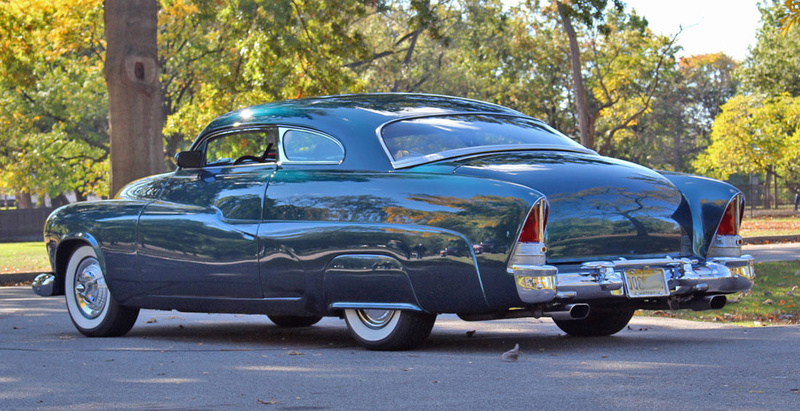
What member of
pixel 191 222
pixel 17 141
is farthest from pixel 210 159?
pixel 17 141

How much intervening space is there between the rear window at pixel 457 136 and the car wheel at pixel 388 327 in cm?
98

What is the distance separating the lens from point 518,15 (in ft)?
128

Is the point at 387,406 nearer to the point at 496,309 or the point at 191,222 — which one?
the point at 496,309

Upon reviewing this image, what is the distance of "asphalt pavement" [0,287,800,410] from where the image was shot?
456 centimetres

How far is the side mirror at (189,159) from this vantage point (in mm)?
7633

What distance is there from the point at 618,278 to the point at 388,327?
4.77ft

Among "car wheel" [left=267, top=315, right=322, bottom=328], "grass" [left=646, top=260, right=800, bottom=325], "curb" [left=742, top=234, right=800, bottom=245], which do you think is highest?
"car wheel" [left=267, top=315, right=322, bottom=328]

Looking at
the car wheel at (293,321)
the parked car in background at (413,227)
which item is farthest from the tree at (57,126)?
the parked car in background at (413,227)

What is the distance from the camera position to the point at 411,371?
5449 millimetres

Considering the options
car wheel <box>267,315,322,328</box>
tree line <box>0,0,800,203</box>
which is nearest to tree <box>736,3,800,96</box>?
tree line <box>0,0,800,203</box>

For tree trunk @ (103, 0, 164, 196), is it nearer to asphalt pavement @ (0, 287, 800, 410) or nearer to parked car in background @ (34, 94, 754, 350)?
asphalt pavement @ (0, 287, 800, 410)

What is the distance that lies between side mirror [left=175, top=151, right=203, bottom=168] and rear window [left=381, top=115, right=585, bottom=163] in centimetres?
182

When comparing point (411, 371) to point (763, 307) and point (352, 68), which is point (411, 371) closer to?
point (763, 307)

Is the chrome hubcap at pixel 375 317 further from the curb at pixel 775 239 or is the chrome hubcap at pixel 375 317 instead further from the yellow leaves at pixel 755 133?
the yellow leaves at pixel 755 133
